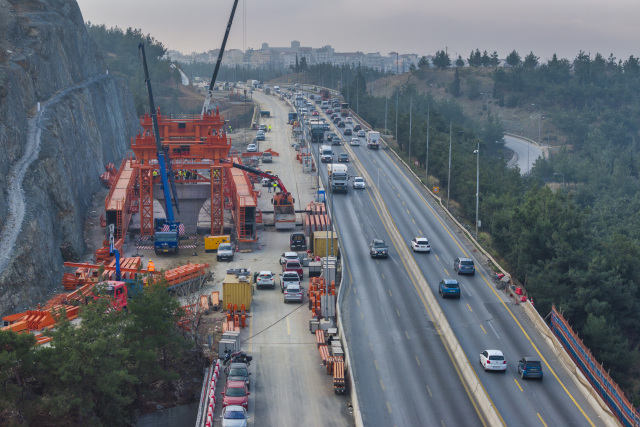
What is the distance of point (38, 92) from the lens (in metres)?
78.9

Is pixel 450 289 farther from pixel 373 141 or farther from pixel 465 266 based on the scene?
pixel 373 141

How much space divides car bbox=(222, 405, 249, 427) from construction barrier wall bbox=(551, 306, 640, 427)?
16.9 meters

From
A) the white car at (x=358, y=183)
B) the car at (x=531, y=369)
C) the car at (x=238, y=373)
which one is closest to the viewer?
the car at (x=238, y=373)

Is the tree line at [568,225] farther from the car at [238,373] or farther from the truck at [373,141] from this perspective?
the car at [238,373]

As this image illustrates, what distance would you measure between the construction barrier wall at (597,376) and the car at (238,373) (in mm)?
17378

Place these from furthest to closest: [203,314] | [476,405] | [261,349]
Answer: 1. [203,314]
2. [261,349]
3. [476,405]

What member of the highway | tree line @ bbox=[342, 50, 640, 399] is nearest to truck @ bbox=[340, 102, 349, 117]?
tree line @ bbox=[342, 50, 640, 399]

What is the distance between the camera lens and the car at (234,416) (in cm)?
3772

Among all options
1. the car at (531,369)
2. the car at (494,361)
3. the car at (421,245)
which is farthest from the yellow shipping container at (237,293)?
the car at (531,369)

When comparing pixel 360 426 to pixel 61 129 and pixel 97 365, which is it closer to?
pixel 97 365

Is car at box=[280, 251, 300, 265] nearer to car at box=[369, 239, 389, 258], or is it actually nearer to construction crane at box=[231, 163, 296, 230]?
car at box=[369, 239, 389, 258]

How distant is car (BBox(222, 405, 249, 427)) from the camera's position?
124ft

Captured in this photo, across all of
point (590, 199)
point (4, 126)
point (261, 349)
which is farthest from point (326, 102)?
point (261, 349)

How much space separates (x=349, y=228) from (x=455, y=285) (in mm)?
20616
